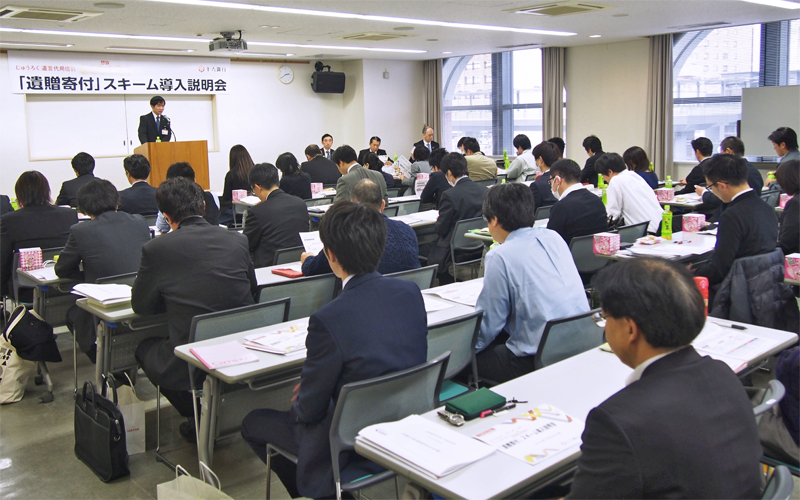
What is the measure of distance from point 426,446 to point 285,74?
1223 cm

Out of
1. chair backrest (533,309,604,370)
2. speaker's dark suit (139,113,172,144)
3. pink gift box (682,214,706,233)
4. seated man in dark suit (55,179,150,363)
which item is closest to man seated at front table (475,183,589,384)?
chair backrest (533,309,604,370)

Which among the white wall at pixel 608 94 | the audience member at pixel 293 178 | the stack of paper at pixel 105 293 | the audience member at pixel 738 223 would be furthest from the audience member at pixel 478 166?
the stack of paper at pixel 105 293

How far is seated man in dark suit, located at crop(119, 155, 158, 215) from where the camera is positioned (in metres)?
5.44

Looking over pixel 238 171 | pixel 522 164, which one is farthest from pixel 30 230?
pixel 522 164

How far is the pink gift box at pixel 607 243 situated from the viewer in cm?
427

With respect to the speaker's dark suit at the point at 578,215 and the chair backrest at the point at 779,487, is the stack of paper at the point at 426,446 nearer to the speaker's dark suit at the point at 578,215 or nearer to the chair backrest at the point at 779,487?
the chair backrest at the point at 779,487

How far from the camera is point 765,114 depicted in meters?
9.34

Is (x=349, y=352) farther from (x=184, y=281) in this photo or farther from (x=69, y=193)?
(x=69, y=193)

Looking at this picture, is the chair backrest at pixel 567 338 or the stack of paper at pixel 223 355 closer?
the stack of paper at pixel 223 355

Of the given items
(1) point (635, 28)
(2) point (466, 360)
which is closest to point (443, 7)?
(1) point (635, 28)

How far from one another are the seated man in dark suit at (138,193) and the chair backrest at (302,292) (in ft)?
8.91

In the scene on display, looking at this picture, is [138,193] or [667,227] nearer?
[667,227]

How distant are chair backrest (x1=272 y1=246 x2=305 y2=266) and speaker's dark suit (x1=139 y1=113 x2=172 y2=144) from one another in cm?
591

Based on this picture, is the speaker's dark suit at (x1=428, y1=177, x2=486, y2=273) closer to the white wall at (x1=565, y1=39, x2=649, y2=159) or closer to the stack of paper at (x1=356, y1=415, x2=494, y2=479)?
the stack of paper at (x1=356, y1=415, x2=494, y2=479)
